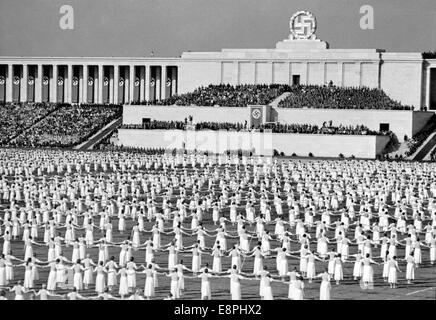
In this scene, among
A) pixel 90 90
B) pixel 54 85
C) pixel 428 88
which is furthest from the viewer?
pixel 54 85

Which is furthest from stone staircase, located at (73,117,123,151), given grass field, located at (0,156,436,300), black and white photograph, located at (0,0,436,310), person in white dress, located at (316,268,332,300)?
person in white dress, located at (316,268,332,300)

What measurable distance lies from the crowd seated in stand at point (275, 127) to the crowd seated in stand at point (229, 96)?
16.6 ft

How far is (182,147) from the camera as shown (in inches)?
3871

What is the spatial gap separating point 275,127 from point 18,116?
31431 mm

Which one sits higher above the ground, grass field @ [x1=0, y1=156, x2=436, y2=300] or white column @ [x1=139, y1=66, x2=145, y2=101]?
white column @ [x1=139, y1=66, x2=145, y2=101]

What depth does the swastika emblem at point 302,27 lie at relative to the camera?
116787 millimetres

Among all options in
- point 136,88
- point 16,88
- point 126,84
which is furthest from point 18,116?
point 16,88

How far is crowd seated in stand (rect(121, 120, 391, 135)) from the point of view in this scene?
9538 cm

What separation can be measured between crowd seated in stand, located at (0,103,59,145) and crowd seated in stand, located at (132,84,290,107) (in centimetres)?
1168

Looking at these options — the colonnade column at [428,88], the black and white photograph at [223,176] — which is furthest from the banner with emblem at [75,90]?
the colonnade column at [428,88]

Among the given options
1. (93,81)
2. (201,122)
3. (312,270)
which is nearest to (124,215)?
(312,270)

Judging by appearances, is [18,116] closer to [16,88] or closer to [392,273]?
[16,88]

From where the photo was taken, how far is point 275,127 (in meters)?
99.1

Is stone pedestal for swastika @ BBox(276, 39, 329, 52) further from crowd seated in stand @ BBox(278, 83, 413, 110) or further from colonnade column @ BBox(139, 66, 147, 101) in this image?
colonnade column @ BBox(139, 66, 147, 101)
